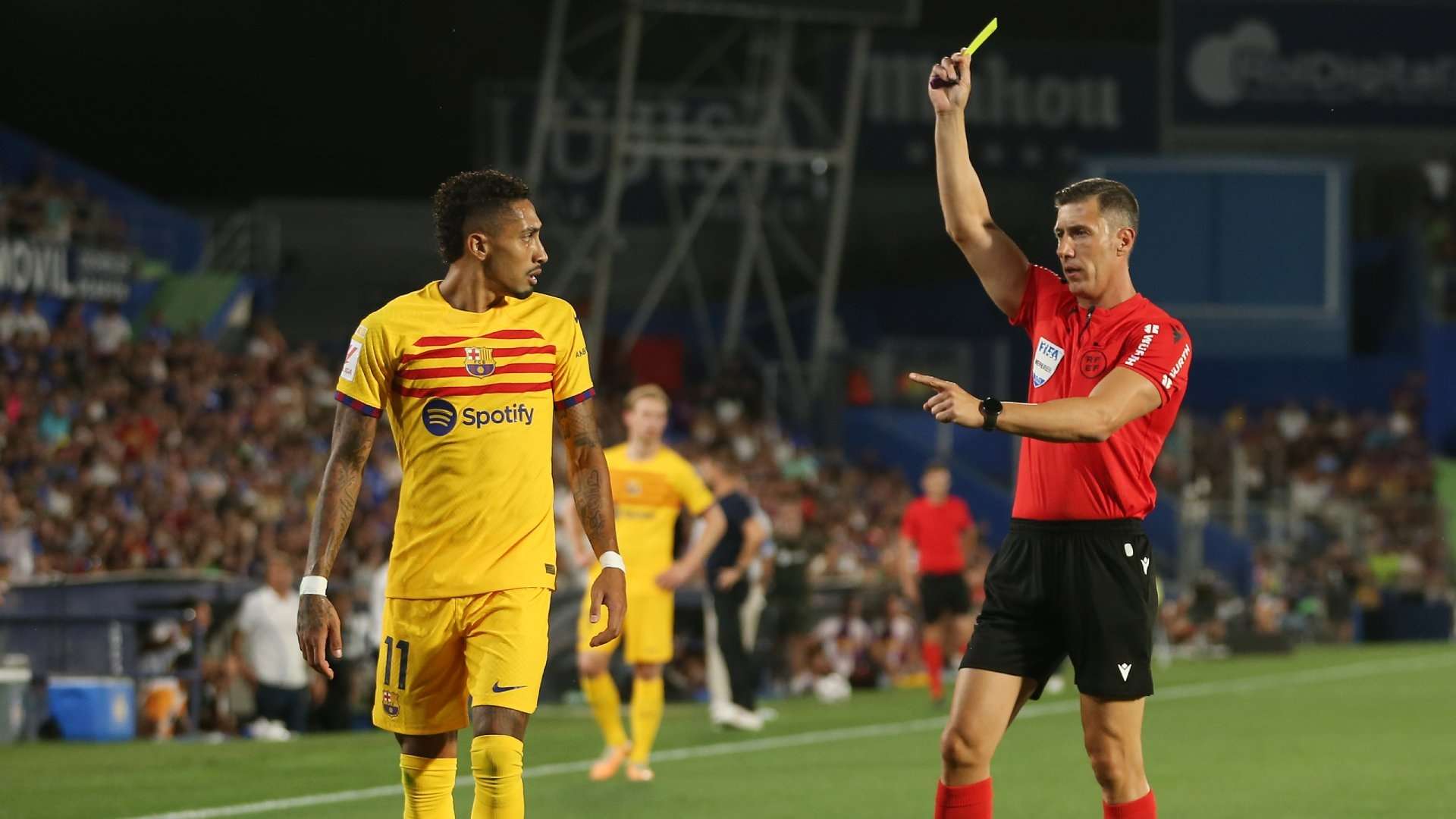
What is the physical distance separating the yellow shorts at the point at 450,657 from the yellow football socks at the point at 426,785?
11cm

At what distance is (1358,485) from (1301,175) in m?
6.89

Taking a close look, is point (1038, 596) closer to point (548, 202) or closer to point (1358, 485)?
point (548, 202)

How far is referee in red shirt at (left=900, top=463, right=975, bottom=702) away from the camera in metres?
19.0

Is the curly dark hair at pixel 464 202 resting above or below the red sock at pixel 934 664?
above

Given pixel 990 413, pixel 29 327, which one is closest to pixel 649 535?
pixel 990 413

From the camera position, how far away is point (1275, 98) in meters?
42.6

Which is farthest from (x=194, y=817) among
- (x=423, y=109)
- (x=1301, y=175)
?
(x=1301, y=175)

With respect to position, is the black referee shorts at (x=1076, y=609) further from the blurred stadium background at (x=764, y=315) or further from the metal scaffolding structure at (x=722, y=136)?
the metal scaffolding structure at (x=722, y=136)

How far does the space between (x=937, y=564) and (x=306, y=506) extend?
6742mm

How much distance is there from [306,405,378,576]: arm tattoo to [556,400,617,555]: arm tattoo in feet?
2.24

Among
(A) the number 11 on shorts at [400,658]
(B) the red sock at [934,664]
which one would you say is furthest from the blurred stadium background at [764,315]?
(A) the number 11 on shorts at [400,658]

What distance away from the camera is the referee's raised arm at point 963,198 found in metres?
6.59

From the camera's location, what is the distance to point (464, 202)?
650 cm

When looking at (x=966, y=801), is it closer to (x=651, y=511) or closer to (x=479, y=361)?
(x=479, y=361)
